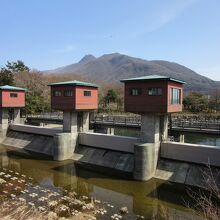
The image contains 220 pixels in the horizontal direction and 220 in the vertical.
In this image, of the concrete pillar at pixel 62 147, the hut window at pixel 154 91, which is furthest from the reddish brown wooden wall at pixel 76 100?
the hut window at pixel 154 91

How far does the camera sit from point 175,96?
24141 millimetres

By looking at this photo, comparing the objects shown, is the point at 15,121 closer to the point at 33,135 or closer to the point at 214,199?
the point at 33,135

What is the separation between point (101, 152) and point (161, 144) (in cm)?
709

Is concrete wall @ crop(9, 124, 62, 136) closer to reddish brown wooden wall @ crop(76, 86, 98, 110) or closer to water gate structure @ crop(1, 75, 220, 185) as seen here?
water gate structure @ crop(1, 75, 220, 185)

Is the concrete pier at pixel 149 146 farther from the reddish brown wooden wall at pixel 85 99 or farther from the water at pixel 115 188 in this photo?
the reddish brown wooden wall at pixel 85 99

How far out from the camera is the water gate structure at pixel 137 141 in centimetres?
2209

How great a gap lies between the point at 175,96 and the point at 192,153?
5.35m

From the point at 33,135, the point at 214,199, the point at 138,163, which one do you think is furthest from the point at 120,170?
the point at 33,135

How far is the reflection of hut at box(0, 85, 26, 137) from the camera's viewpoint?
3950cm

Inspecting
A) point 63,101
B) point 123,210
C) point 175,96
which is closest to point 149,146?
point 175,96

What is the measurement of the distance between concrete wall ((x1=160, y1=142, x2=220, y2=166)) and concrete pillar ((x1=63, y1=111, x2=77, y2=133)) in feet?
36.1

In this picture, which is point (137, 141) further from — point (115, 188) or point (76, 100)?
point (76, 100)

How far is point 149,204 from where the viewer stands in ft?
58.1

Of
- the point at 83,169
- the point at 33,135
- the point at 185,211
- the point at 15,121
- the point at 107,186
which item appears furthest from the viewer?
the point at 15,121
